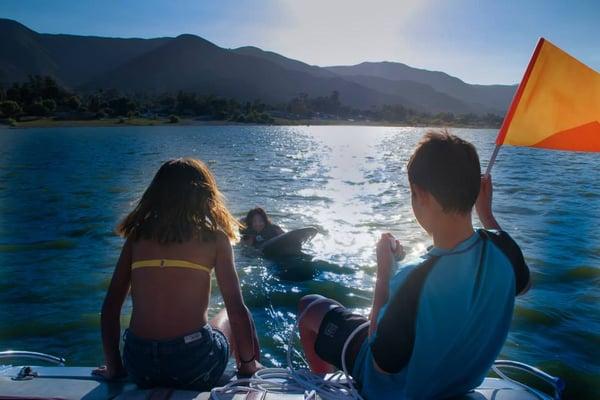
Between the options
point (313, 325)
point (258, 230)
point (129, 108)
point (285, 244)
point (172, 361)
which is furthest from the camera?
point (129, 108)

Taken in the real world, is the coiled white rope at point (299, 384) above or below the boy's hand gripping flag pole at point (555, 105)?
below

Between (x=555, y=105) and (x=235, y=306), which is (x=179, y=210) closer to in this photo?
(x=235, y=306)

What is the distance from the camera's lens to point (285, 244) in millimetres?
9992

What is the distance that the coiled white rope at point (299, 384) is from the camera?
10.9 ft

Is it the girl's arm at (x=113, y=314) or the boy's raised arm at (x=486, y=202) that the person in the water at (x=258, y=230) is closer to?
the girl's arm at (x=113, y=314)

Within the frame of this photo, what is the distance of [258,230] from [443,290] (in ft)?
26.8

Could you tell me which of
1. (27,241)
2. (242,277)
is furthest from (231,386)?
(27,241)

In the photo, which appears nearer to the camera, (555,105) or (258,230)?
(555,105)

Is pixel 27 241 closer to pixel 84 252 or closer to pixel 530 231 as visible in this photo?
pixel 84 252

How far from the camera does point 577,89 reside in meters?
3.32

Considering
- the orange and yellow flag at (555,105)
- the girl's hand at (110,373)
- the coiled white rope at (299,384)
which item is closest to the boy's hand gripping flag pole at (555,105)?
the orange and yellow flag at (555,105)

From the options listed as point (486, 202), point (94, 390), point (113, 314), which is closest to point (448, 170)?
point (486, 202)

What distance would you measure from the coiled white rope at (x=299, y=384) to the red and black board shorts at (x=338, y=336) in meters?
0.04

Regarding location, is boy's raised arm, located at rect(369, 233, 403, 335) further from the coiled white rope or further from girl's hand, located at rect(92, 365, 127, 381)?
girl's hand, located at rect(92, 365, 127, 381)
